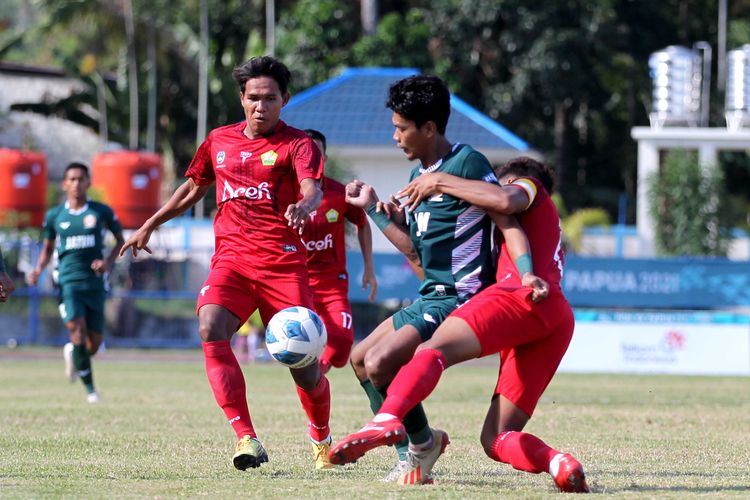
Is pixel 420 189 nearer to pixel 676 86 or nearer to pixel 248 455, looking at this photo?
pixel 248 455

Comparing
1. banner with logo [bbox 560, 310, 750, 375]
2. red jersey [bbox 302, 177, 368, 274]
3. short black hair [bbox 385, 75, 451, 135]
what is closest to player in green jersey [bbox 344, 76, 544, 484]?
short black hair [bbox 385, 75, 451, 135]

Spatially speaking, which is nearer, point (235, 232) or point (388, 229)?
point (388, 229)

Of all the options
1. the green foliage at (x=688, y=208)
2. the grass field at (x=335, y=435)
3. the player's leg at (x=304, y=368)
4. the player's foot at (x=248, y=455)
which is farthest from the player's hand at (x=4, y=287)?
the green foliage at (x=688, y=208)

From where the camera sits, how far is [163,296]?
26203mm

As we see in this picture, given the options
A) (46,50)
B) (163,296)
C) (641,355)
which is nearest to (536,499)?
(641,355)

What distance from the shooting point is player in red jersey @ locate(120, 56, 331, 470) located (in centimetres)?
775

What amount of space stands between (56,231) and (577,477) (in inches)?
360

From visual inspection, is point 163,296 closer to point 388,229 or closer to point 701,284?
point 701,284

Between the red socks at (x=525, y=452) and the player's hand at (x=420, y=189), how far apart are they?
4.14ft

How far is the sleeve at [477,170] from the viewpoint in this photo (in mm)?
6867

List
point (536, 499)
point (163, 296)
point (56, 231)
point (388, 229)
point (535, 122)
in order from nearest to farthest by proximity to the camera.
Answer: point (536, 499) < point (388, 229) < point (56, 231) < point (163, 296) < point (535, 122)

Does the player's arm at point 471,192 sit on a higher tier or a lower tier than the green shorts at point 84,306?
higher

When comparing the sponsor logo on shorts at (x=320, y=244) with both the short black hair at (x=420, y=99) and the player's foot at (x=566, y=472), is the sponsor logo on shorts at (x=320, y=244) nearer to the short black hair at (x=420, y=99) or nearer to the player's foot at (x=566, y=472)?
the short black hair at (x=420, y=99)

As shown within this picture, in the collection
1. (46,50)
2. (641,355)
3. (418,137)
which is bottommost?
(641,355)
